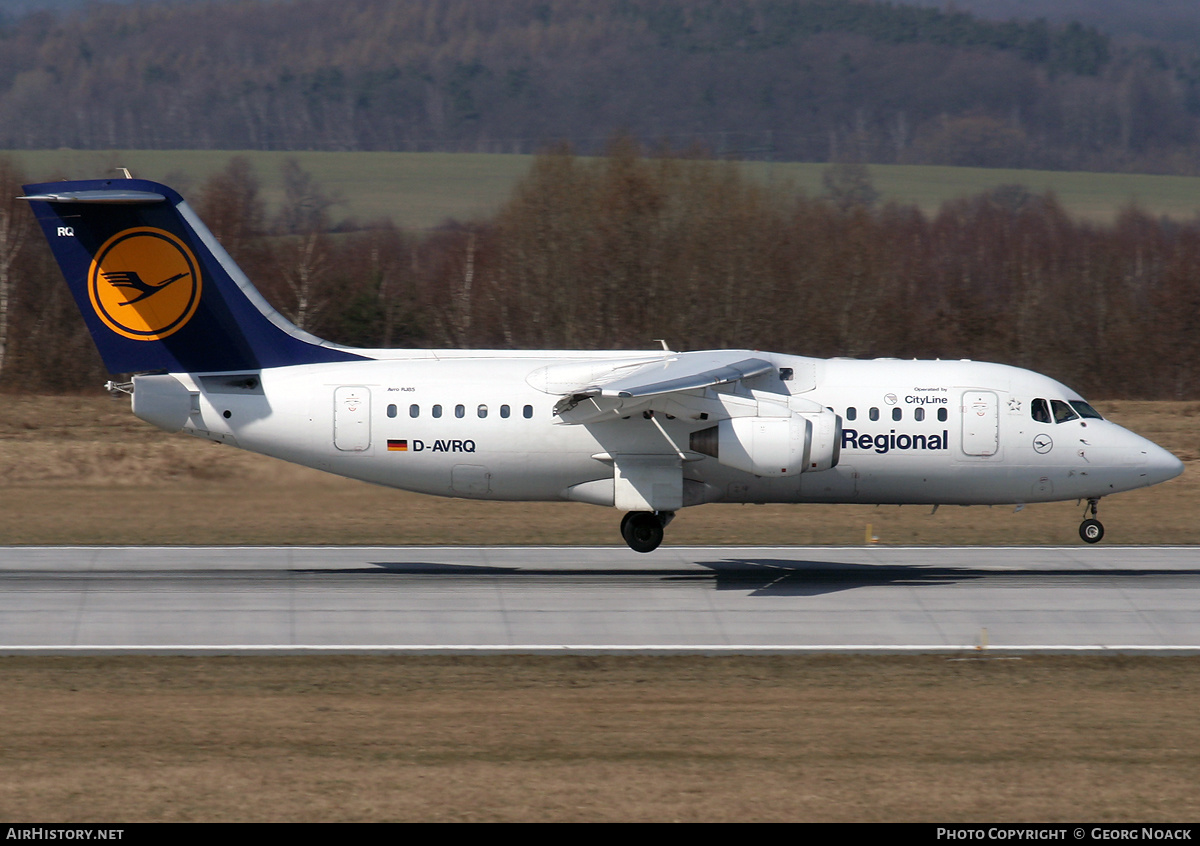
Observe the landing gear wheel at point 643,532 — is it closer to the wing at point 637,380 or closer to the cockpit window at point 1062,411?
the wing at point 637,380

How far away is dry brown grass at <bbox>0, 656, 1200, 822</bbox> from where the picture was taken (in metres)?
12.4

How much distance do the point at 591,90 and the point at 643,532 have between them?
5976 inches

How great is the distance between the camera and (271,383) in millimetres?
22750

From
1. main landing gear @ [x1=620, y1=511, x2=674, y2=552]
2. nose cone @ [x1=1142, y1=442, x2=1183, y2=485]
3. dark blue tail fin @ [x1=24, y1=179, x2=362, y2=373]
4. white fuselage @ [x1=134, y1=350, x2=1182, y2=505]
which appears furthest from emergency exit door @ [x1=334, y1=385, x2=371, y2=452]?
nose cone @ [x1=1142, y1=442, x2=1183, y2=485]

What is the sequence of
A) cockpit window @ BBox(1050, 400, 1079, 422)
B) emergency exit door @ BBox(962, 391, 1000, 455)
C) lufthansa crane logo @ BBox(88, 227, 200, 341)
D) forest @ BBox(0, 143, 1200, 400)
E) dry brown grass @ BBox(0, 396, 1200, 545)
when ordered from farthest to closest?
forest @ BBox(0, 143, 1200, 400)
dry brown grass @ BBox(0, 396, 1200, 545)
cockpit window @ BBox(1050, 400, 1079, 422)
emergency exit door @ BBox(962, 391, 1000, 455)
lufthansa crane logo @ BBox(88, 227, 200, 341)

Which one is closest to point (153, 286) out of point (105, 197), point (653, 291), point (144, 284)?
point (144, 284)

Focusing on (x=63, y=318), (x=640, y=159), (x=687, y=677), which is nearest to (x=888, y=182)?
(x=640, y=159)

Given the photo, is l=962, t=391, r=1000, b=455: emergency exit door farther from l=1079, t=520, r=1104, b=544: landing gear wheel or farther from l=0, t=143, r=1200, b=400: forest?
l=0, t=143, r=1200, b=400: forest

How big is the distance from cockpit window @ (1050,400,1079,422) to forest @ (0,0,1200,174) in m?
108

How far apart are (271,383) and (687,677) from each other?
9.51 metres

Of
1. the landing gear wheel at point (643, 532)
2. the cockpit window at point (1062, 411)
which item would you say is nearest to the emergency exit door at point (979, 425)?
the cockpit window at point (1062, 411)

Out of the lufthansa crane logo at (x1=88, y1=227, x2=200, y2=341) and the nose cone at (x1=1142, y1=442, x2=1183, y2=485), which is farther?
the nose cone at (x1=1142, y1=442, x2=1183, y2=485)

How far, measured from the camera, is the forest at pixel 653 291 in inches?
1849

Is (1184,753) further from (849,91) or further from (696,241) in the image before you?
(849,91)
